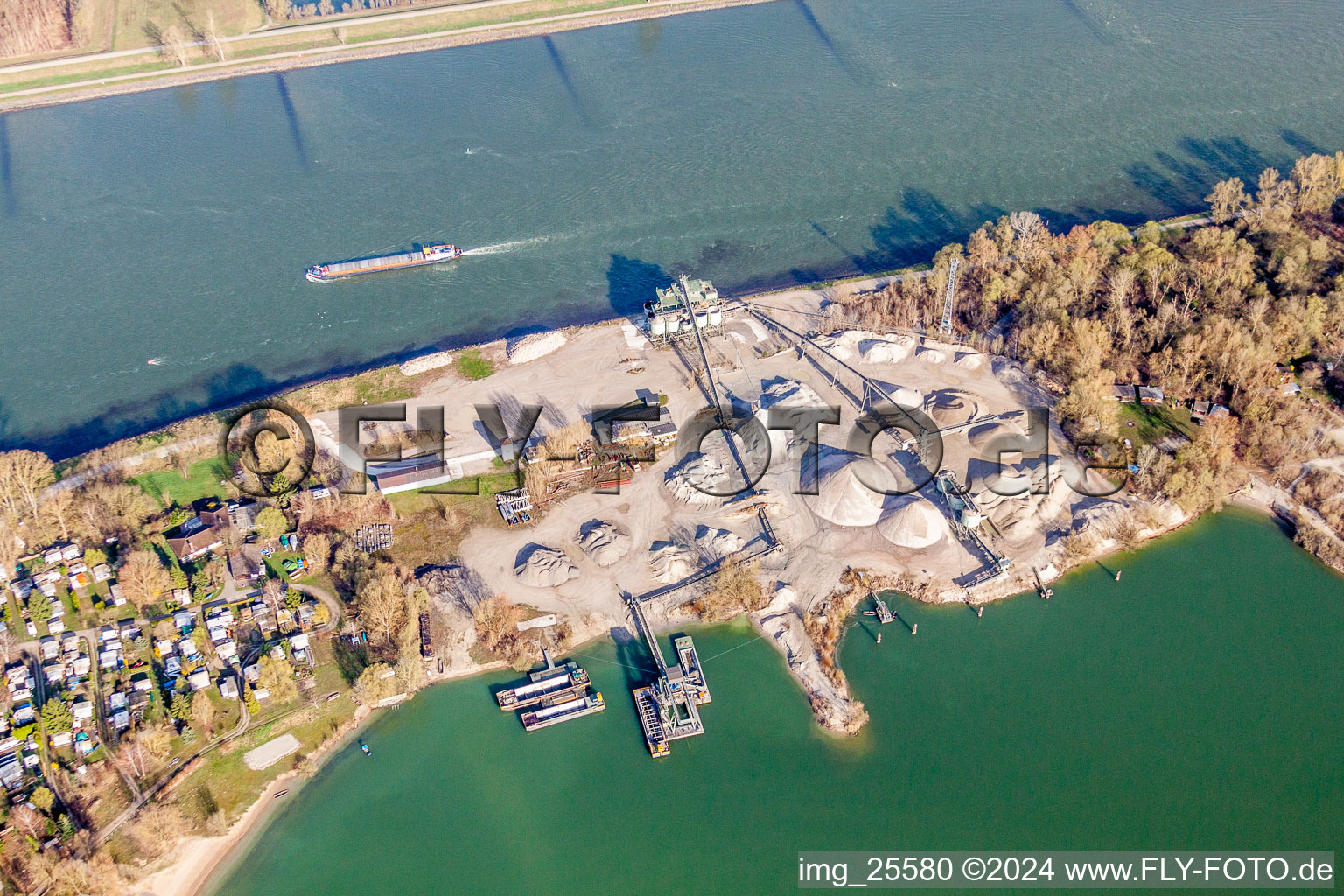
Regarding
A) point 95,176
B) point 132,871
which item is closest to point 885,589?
point 132,871

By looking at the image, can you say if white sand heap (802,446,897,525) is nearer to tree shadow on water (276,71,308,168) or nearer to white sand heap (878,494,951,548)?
white sand heap (878,494,951,548)

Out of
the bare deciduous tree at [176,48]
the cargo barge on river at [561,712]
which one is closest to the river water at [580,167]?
the bare deciduous tree at [176,48]

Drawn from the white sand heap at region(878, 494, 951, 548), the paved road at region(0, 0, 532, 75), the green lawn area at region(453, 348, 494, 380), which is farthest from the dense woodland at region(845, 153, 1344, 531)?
the paved road at region(0, 0, 532, 75)

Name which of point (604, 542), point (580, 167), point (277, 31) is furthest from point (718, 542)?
point (277, 31)

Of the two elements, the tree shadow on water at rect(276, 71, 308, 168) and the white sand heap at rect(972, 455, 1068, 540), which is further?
the tree shadow on water at rect(276, 71, 308, 168)

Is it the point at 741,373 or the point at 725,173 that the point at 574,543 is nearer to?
the point at 741,373

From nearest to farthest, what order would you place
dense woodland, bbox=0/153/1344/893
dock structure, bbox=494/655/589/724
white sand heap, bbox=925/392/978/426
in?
1. dock structure, bbox=494/655/589/724
2. dense woodland, bbox=0/153/1344/893
3. white sand heap, bbox=925/392/978/426
